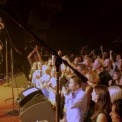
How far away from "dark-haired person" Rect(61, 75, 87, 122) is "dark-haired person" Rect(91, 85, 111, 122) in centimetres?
82

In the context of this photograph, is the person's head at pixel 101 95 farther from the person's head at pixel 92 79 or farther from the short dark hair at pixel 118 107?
the person's head at pixel 92 79

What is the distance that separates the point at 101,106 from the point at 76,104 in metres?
0.97

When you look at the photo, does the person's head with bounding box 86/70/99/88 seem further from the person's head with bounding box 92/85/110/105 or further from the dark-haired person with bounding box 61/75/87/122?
the person's head with bounding box 92/85/110/105

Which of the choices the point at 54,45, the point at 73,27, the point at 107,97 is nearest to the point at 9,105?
the point at 107,97

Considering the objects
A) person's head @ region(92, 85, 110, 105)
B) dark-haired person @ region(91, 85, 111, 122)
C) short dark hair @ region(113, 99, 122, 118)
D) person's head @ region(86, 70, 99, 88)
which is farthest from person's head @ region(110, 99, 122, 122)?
person's head @ region(86, 70, 99, 88)

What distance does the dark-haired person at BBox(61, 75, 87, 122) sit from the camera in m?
5.73

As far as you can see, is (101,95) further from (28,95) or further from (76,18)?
(76,18)

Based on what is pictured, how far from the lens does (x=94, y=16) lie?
71.3 feet

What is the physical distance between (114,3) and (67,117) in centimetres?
1655

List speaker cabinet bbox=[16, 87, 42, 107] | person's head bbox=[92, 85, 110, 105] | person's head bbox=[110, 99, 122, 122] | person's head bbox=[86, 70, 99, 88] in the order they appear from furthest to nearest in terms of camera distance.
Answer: speaker cabinet bbox=[16, 87, 42, 107] → person's head bbox=[86, 70, 99, 88] → person's head bbox=[92, 85, 110, 105] → person's head bbox=[110, 99, 122, 122]

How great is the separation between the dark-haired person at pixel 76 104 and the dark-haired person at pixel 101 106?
32.4 inches

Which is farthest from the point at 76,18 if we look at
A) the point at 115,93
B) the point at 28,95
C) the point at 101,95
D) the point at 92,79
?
the point at 101,95

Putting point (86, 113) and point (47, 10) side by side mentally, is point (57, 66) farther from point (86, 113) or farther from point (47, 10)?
point (47, 10)

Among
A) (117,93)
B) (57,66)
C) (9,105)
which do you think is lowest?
(9,105)
